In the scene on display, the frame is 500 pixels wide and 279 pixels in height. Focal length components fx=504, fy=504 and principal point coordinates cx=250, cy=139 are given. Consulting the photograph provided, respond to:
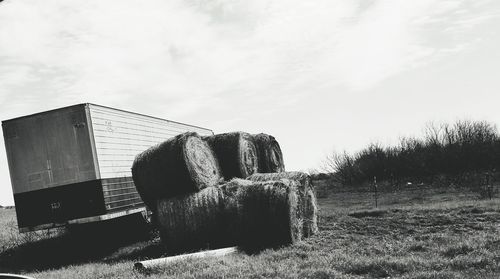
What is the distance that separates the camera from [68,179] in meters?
11.8

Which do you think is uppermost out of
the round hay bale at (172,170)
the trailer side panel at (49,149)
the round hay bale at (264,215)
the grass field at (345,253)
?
the trailer side panel at (49,149)

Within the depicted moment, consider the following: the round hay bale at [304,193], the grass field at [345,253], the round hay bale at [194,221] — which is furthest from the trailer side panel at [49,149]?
the round hay bale at [304,193]

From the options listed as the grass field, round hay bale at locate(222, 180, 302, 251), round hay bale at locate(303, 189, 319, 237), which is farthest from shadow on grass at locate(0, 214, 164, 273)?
round hay bale at locate(303, 189, 319, 237)

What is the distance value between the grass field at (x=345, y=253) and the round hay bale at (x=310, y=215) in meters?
0.25

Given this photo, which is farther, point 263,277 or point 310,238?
point 310,238

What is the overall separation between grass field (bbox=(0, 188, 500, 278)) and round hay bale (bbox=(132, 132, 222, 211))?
4.36 feet

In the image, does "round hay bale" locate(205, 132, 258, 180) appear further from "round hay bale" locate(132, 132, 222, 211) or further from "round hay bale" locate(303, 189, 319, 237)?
"round hay bale" locate(303, 189, 319, 237)

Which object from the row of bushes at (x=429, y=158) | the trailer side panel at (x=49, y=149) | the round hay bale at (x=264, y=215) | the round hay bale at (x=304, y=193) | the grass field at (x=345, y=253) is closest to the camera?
the grass field at (x=345, y=253)

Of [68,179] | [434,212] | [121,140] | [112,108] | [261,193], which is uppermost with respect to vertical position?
[112,108]

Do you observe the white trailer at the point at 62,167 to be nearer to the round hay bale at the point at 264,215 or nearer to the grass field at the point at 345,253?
the grass field at the point at 345,253

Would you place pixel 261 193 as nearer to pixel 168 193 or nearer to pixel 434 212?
pixel 168 193

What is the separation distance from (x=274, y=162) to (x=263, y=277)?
6365 millimetres

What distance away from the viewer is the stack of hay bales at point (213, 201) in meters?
9.57

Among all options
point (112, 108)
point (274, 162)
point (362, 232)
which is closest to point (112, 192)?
point (112, 108)
